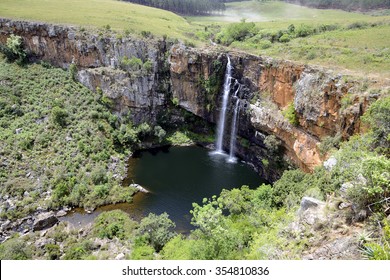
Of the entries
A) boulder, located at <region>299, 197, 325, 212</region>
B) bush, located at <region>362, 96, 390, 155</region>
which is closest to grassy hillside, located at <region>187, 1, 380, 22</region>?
bush, located at <region>362, 96, 390, 155</region>

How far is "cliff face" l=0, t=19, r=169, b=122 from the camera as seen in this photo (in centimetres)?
4634

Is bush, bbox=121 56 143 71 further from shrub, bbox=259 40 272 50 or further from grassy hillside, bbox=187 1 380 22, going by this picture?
grassy hillside, bbox=187 1 380 22

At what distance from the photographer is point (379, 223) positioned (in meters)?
12.4

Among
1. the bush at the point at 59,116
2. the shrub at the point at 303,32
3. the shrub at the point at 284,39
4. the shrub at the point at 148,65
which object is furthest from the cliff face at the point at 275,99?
the bush at the point at 59,116

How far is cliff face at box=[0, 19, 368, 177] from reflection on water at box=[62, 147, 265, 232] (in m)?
4.26

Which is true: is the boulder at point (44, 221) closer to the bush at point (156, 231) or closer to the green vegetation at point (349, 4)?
the bush at point (156, 231)

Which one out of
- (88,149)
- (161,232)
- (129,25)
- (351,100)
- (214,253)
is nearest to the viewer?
(214,253)

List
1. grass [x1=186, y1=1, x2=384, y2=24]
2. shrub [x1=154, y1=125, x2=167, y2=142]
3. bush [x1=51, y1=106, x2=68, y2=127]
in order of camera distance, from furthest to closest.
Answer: grass [x1=186, y1=1, x2=384, y2=24] → shrub [x1=154, y1=125, x2=167, y2=142] → bush [x1=51, y1=106, x2=68, y2=127]

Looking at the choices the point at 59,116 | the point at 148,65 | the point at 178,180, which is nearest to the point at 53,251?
the point at 178,180

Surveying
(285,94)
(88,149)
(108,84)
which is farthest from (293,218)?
(108,84)

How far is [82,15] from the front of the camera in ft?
177

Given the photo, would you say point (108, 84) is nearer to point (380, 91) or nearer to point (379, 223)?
point (380, 91)

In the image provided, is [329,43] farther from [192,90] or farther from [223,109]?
[192,90]

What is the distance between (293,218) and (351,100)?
15.8m
